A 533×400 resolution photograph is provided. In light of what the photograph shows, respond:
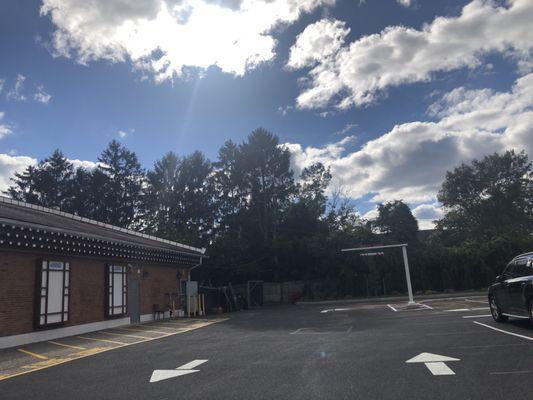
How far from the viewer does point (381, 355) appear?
8625 mm

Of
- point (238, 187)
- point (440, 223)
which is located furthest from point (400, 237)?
point (238, 187)

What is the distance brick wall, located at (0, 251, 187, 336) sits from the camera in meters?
13.4

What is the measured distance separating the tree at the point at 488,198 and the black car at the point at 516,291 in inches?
1616

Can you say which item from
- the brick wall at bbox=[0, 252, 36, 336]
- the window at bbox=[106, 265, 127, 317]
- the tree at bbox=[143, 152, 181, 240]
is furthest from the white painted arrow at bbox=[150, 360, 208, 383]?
the tree at bbox=[143, 152, 181, 240]

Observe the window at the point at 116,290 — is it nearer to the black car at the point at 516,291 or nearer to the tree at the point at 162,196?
the black car at the point at 516,291

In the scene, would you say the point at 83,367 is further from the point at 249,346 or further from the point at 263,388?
the point at 263,388

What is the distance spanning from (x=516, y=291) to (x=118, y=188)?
55892mm

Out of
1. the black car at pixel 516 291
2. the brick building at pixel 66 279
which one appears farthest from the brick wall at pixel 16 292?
the black car at pixel 516 291

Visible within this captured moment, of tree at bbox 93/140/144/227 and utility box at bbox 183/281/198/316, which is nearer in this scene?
utility box at bbox 183/281/198/316

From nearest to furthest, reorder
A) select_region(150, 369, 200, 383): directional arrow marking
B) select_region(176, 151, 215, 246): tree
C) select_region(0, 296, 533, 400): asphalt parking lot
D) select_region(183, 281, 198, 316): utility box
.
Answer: select_region(0, 296, 533, 400): asphalt parking lot < select_region(150, 369, 200, 383): directional arrow marking < select_region(183, 281, 198, 316): utility box < select_region(176, 151, 215, 246): tree

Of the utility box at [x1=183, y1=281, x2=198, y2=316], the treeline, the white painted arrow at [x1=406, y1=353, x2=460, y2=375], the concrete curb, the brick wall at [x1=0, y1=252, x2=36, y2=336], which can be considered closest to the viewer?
the white painted arrow at [x1=406, y1=353, x2=460, y2=375]

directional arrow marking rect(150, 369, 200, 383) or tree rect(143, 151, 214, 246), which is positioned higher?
tree rect(143, 151, 214, 246)

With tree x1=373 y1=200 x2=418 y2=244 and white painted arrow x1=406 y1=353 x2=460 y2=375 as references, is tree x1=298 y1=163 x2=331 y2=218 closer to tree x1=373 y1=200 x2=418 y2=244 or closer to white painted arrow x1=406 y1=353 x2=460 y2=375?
tree x1=373 y1=200 x2=418 y2=244

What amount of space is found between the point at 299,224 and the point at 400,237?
11.8 m
